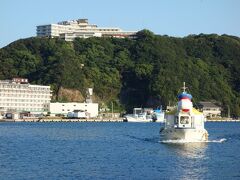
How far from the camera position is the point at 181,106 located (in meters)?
64.7

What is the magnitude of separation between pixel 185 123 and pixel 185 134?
3.89ft

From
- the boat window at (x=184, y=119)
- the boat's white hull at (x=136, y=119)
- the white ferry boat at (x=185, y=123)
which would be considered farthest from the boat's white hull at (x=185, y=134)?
→ the boat's white hull at (x=136, y=119)

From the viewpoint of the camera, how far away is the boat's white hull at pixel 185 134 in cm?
6419

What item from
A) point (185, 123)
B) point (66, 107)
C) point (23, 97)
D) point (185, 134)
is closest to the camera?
point (185, 134)

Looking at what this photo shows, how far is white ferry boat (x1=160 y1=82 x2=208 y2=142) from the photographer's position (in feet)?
210

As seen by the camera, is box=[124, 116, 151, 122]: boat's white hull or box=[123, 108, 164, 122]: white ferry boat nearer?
box=[123, 108, 164, 122]: white ferry boat

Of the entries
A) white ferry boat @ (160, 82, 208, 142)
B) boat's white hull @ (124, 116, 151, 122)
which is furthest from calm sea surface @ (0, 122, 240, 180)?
boat's white hull @ (124, 116, 151, 122)

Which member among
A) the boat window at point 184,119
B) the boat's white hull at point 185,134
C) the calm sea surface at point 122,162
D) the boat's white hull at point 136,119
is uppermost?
the boat's white hull at point 136,119

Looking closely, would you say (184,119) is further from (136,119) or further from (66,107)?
(66,107)

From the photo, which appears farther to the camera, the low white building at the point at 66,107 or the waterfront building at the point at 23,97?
the low white building at the point at 66,107

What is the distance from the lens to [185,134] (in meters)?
64.1

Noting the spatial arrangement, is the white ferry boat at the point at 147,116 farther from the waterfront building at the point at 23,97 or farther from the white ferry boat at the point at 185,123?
the white ferry boat at the point at 185,123

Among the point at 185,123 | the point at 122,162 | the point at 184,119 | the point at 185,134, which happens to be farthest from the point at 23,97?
the point at 122,162

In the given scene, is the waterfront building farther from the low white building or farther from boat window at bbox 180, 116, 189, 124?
boat window at bbox 180, 116, 189, 124
